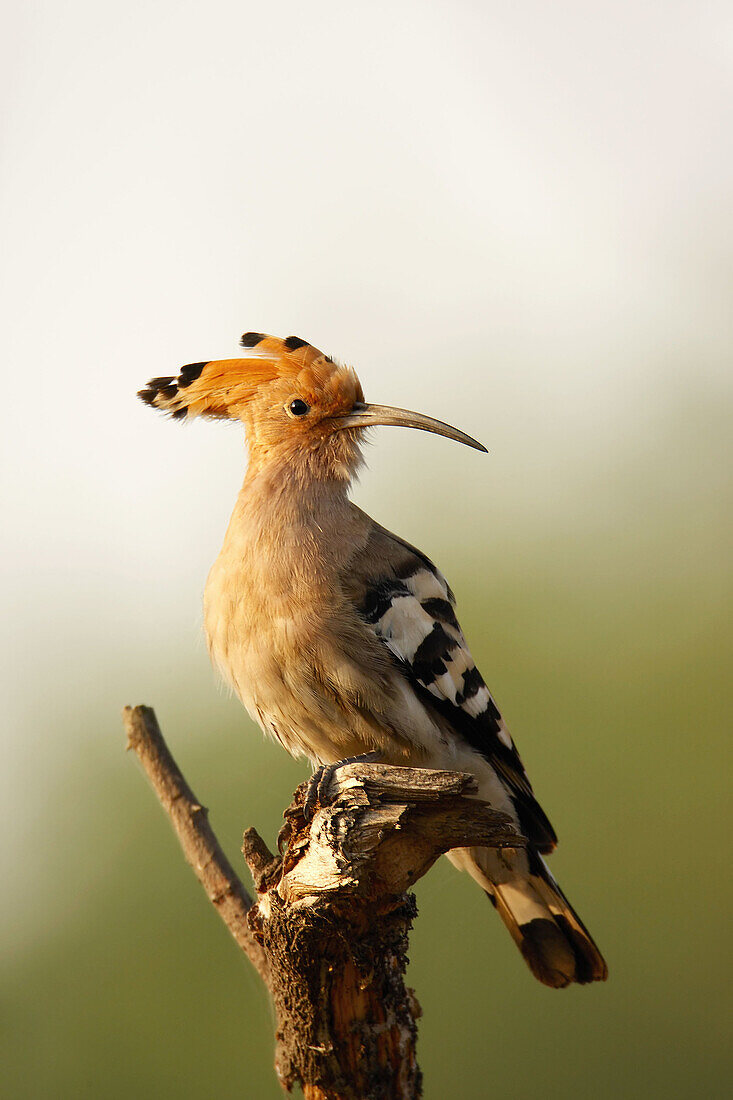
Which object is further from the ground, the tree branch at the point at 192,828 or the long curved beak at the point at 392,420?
the long curved beak at the point at 392,420

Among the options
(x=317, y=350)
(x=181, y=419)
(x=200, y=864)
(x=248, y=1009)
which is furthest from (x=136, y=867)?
(x=317, y=350)

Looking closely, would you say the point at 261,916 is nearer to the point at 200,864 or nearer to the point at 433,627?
the point at 200,864

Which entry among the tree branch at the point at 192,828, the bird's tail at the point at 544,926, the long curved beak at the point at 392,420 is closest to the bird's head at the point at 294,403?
the long curved beak at the point at 392,420

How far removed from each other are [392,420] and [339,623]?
0.37 m

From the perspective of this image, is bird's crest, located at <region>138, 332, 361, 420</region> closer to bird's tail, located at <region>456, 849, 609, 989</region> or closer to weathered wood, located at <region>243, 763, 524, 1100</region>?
weathered wood, located at <region>243, 763, 524, 1100</region>

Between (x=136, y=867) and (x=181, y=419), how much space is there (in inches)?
65.1

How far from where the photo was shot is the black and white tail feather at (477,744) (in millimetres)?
1418

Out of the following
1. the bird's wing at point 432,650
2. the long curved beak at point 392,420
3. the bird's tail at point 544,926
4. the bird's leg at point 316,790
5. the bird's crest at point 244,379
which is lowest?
the bird's tail at point 544,926

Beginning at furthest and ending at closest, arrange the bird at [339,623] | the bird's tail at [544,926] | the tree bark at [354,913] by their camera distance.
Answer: the bird's tail at [544,926] < the bird at [339,623] < the tree bark at [354,913]

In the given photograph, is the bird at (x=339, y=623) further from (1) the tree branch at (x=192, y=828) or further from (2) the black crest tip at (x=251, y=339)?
(1) the tree branch at (x=192, y=828)

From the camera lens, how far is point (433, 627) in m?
1.46

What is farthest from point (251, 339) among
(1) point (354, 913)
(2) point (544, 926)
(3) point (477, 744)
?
(2) point (544, 926)

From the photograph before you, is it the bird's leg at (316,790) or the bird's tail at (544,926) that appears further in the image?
the bird's tail at (544,926)

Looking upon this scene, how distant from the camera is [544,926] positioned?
60.5 inches
